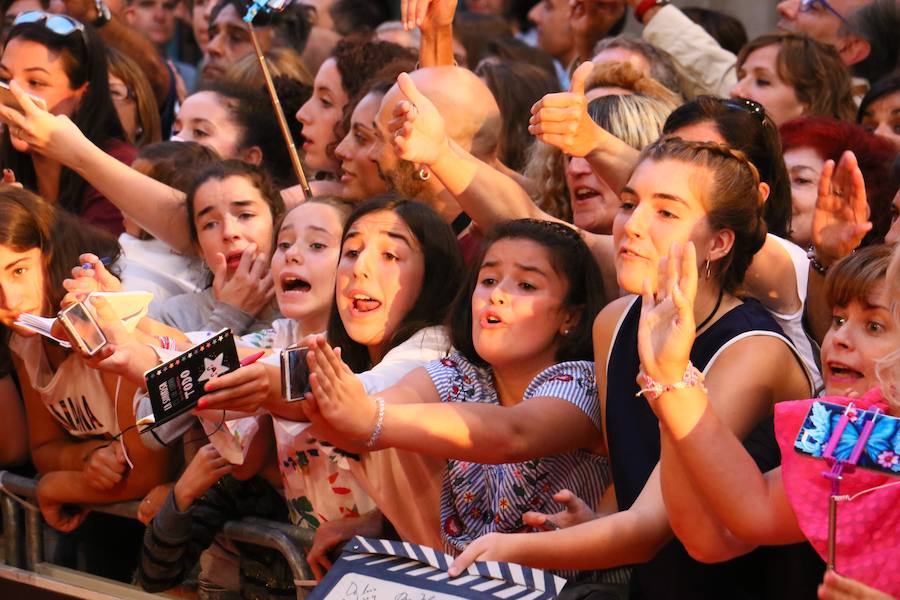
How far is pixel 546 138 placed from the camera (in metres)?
3.47

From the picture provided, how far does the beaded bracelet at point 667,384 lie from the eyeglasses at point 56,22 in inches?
138

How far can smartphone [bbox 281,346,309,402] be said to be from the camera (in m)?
2.82

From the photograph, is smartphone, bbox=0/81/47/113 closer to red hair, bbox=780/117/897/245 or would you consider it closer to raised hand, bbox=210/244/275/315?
raised hand, bbox=210/244/275/315

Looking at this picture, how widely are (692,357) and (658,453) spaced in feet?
0.69

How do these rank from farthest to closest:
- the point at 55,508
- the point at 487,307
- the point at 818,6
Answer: the point at 818,6
the point at 55,508
the point at 487,307

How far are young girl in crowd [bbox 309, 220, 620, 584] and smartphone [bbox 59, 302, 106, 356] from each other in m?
0.65

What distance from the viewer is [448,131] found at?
163 inches

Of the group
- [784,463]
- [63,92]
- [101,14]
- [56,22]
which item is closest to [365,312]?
[784,463]

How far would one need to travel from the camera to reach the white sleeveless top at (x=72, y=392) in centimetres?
395

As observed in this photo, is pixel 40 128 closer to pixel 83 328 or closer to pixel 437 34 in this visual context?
pixel 437 34

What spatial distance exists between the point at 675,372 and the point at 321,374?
0.74 metres

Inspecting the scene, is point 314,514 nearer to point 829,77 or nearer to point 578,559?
point 578,559

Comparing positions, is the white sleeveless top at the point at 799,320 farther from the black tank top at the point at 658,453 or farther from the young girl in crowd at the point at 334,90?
the young girl in crowd at the point at 334,90

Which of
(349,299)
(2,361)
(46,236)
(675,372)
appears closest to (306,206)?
(349,299)
